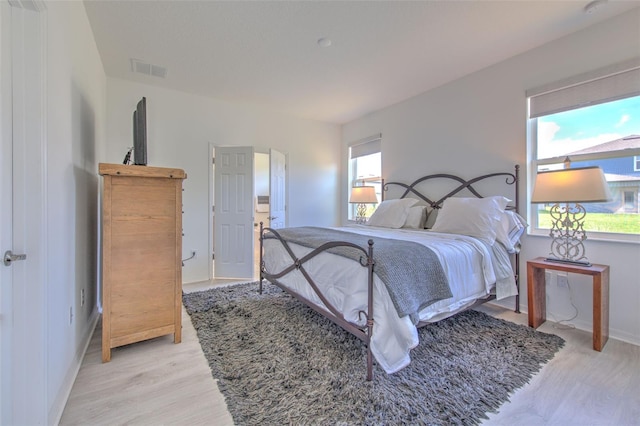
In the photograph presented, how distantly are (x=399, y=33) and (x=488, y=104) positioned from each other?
56.4 inches

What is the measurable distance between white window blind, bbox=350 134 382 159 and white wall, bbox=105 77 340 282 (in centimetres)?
64

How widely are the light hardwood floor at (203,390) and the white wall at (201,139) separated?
85.8 inches

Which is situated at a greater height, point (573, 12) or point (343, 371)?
point (573, 12)

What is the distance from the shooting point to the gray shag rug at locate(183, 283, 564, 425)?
4.82 feet

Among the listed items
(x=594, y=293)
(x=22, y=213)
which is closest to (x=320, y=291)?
(x=22, y=213)

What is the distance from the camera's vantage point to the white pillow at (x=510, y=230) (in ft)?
8.72

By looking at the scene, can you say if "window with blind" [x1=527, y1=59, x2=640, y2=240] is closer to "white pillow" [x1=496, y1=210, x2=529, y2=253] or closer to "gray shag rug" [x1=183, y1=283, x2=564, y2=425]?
"white pillow" [x1=496, y1=210, x2=529, y2=253]

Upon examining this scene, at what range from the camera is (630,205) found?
230 centimetres

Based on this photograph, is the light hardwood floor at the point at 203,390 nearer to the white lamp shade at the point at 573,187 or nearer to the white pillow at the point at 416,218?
the white lamp shade at the point at 573,187


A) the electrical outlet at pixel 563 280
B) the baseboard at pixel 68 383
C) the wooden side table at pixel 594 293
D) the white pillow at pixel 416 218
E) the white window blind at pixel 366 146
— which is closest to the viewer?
the baseboard at pixel 68 383

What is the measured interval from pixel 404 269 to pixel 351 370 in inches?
29.9

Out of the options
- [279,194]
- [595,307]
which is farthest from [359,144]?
[595,307]

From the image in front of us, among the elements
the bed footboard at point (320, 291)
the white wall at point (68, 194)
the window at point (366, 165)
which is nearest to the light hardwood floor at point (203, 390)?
the white wall at point (68, 194)

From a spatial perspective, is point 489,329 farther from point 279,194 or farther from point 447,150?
point 279,194
